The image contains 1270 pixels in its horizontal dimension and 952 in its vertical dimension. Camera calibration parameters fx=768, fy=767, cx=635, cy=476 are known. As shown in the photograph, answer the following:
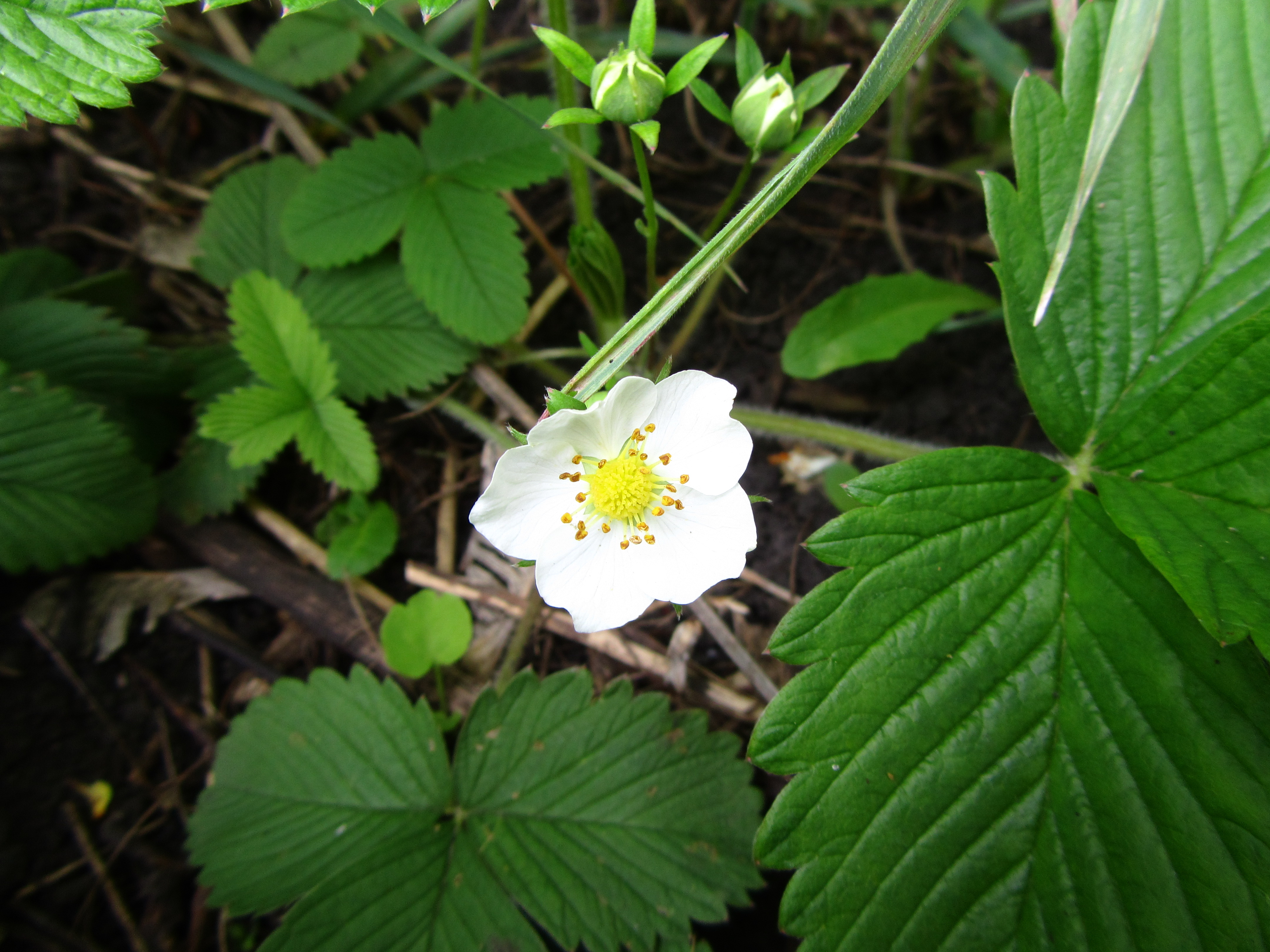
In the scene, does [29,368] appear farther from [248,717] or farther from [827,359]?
[827,359]

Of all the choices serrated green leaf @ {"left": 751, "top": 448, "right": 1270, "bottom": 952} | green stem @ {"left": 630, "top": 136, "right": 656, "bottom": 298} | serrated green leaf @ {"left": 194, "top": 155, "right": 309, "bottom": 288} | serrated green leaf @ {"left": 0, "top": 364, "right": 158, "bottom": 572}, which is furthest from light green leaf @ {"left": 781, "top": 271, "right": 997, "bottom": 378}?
serrated green leaf @ {"left": 0, "top": 364, "right": 158, "bottom": 572}

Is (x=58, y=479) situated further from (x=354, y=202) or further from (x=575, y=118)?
(x=575, y=118)

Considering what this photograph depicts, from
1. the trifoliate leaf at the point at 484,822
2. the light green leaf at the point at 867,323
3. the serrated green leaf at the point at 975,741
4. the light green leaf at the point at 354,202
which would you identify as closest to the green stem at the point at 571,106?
the light green leaf at the point at 354,202

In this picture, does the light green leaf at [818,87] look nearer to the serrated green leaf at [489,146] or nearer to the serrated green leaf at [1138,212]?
the serrated green leaf at [1138,212]

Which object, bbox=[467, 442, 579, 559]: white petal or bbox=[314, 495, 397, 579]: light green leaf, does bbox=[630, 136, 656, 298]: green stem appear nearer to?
bbox=[467, 442, 579, 559]: white petal

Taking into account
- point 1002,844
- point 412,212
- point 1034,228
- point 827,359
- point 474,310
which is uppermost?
point 412,212

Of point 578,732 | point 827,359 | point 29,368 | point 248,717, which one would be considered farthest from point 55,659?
point 827,359
